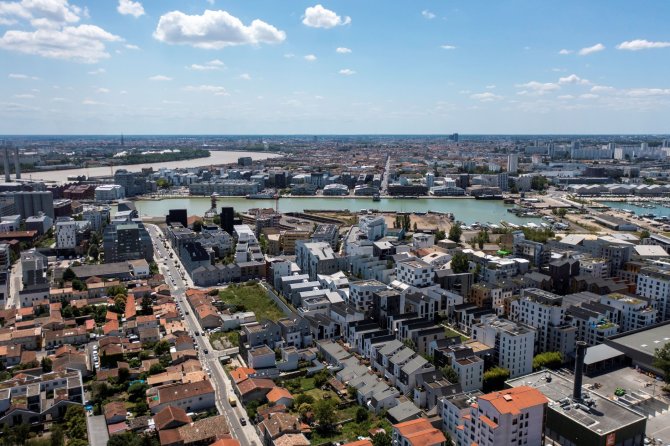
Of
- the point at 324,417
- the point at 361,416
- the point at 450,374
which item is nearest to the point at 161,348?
the point at 324,417

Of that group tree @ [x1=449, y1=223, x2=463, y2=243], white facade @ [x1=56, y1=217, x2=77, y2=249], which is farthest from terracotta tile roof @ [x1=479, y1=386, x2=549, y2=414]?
white facade @ [x1=56, y1=217, x2=77, y2=249]

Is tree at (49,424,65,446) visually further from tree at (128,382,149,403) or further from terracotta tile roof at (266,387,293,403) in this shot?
terracotta tile roof at (266,387,293,403)

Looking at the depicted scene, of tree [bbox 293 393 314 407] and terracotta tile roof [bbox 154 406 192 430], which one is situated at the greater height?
terracotta tile roof [bbox 154 406 192 430]

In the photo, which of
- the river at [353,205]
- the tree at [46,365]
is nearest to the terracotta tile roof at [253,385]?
the tree at [46,365]

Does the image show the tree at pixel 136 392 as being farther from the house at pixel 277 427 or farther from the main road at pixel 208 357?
the house at pixel 277 427

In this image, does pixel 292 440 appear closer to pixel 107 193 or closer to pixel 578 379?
pixel 578 379

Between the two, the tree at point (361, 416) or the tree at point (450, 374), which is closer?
the tree at point (361, 416)
